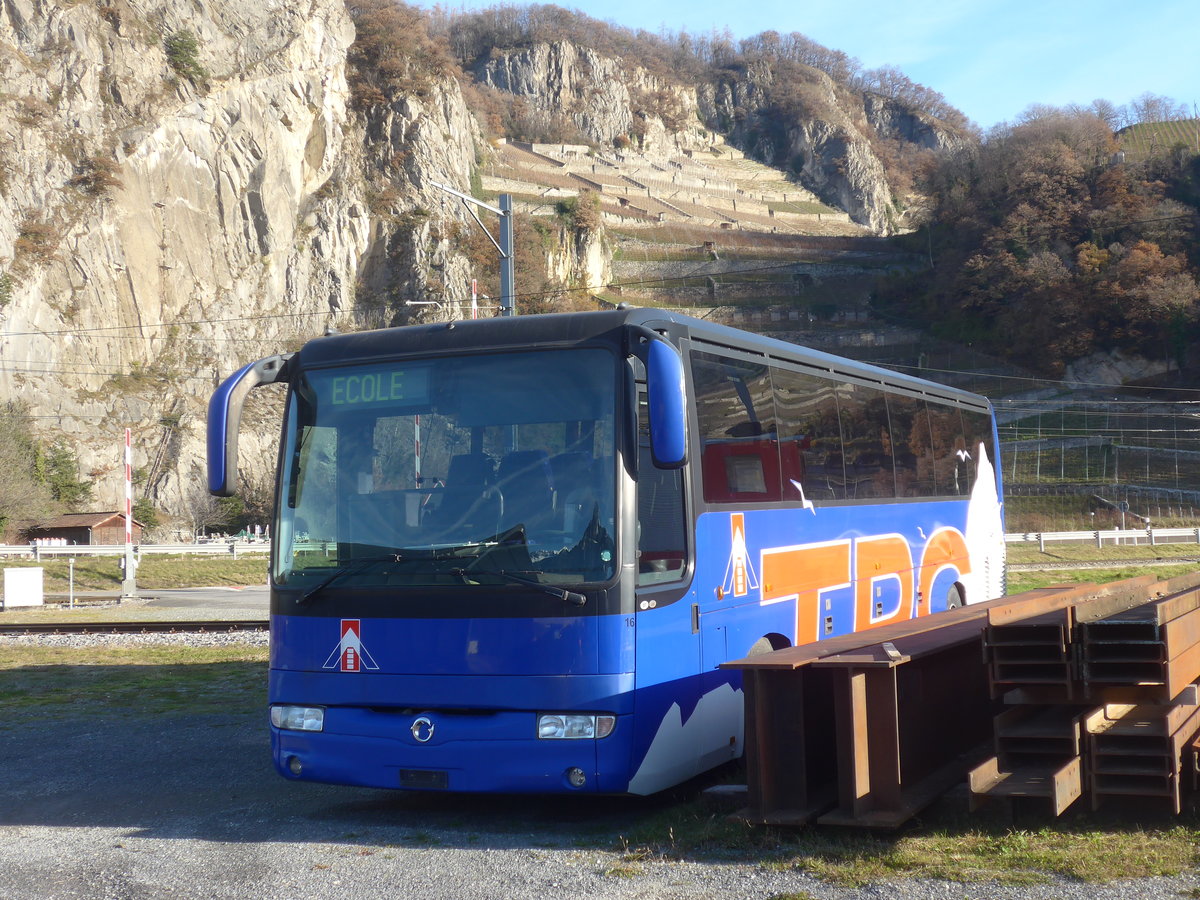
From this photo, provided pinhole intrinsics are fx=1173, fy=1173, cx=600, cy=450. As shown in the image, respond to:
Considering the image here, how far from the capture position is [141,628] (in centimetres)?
2003

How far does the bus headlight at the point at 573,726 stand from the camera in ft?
21.1

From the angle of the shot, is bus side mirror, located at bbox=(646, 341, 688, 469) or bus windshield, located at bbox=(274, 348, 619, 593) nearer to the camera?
bus side mirror, located at bbox=(646, 341, 688, 469)

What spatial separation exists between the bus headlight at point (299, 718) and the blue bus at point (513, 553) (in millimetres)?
15

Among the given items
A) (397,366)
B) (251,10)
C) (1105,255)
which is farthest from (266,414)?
(397,366)

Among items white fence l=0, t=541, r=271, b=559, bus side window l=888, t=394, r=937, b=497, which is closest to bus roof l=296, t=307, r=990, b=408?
bus side window l=888, t=394, r=937, b=497

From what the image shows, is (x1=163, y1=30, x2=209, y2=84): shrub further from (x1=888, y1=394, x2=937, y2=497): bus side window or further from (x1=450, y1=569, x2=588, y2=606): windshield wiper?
(x1=450, y1=569, x2=588, y2=606): windshield wiper

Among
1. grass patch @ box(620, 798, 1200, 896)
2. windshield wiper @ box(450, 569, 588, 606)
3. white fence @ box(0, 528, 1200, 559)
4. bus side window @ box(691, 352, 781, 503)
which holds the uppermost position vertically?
bus side window @ box(691, 352, 781, 503)

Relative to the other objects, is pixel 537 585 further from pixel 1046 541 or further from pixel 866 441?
pixel 1046 541

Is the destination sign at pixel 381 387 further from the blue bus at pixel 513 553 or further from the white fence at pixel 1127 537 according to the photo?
the white fence at pixel 1127 537

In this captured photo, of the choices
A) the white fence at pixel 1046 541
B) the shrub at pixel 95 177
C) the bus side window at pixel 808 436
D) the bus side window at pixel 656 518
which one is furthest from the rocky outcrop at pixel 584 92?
the bus side window at pixel 656 518

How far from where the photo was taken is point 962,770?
6.92 metres

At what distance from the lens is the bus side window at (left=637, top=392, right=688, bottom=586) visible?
6699 mm

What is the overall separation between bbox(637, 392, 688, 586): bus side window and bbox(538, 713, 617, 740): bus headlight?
79 centimetres

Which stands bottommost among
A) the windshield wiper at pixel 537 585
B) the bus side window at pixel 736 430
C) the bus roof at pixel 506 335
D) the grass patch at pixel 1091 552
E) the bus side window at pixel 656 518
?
the grass patch at pixel 1091 552
